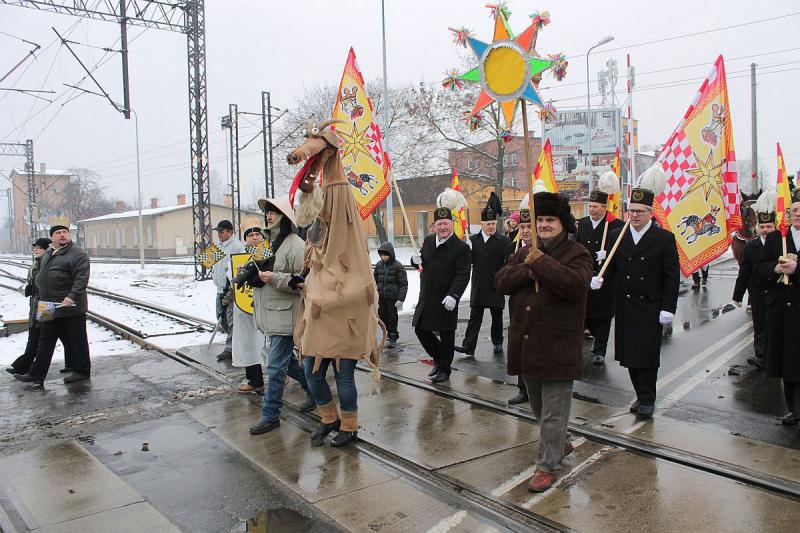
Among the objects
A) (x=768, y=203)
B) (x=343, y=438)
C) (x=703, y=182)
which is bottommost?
(x=343, y=438)

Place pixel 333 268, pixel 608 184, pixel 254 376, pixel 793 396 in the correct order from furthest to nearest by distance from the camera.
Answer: pixel 608 184 → pixel 254 376 → pixel 793 396 → pixel 333 268

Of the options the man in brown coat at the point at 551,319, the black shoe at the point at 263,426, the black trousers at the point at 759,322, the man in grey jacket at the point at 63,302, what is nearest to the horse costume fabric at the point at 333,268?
the black shoe at the point at 263,426

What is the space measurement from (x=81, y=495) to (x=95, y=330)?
8.68 metres

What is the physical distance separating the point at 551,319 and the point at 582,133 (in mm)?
44975

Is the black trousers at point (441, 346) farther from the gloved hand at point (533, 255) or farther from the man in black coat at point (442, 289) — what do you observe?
the gloved hand at point (533, 255)

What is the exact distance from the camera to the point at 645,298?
5.67m

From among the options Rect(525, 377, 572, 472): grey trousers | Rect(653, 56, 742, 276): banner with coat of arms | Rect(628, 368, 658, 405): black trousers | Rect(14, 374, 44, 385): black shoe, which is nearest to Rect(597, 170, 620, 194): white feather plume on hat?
Rect(653, 56, 742, 276): banner with coat of arms

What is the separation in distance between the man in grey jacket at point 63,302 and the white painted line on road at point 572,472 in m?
5.98

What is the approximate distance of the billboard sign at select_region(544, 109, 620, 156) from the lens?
1781 inches

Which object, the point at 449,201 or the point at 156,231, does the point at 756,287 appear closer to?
the point at 449,201

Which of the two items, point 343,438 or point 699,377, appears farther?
point 699,377

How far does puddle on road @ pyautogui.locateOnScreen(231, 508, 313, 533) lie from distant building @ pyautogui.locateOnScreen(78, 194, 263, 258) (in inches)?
1912

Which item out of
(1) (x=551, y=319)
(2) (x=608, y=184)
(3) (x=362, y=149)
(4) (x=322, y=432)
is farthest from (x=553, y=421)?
(3) (x=362, y=149)

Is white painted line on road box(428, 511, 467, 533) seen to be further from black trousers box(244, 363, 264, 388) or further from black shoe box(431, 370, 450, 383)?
black trousers box(244, 363, 264, 388)
